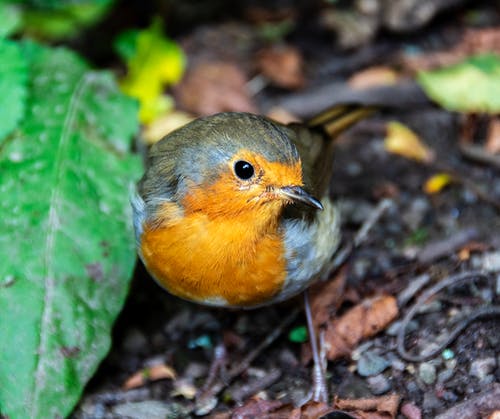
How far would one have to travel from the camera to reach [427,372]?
3.30m

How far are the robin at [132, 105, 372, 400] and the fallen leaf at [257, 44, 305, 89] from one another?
1.63 m

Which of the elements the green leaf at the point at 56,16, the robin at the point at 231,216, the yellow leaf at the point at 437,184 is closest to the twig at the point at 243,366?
the robin at the point at 231,216

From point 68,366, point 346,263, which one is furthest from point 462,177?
Answer: point 68,366

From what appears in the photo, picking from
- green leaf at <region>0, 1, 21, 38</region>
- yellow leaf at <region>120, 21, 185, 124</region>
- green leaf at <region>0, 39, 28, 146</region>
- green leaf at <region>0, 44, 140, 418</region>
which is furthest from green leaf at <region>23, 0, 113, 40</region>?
green leaf at <region>0, 39, 28, 146</region>

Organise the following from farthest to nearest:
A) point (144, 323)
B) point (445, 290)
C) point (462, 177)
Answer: point (462, 177)
point (144, 323)
point (445, 290)

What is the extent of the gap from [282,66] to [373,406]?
2.49m

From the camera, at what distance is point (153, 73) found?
491cm

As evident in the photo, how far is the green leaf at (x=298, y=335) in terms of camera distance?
12.1 feet

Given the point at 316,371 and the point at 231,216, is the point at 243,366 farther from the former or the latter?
the point at 231,216

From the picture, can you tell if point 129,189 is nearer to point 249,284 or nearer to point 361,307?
point 249,284

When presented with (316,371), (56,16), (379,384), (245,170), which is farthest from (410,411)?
(56,16)

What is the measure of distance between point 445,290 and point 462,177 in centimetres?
85

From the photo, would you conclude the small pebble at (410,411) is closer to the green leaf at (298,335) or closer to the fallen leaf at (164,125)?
the green leaf at (298,335)

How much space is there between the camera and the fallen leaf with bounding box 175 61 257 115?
4805 mm
